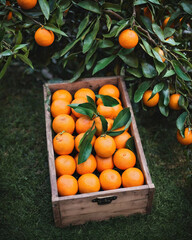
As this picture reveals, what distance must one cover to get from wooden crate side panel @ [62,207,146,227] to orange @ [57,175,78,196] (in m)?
0.16

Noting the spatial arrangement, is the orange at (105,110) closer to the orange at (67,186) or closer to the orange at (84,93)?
the orange at (84,93)

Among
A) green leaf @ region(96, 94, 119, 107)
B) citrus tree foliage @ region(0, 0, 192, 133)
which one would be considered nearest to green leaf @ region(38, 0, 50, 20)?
citrus tree foliage @ region(0, 0, 192, 133)

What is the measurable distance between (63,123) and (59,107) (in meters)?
0.14

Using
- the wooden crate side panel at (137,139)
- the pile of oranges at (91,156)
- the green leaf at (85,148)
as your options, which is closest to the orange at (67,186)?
the pile of oranges at (91,156)

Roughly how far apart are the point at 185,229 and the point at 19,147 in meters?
1.21

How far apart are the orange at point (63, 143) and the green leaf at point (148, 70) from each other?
59 centimetres

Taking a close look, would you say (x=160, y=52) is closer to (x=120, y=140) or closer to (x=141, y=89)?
(x=141, y=89)

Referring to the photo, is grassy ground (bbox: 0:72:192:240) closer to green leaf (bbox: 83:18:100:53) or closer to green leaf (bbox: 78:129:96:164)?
green leaf (bbox: 78:129:96:164)

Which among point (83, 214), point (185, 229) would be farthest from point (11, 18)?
point (185, 229)

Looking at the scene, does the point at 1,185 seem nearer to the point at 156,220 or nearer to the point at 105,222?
the point at 105,222

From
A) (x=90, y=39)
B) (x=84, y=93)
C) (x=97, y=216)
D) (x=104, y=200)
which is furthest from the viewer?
(x=84, y=93)

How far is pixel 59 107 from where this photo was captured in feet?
5.80

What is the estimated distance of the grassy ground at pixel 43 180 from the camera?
1.64 m

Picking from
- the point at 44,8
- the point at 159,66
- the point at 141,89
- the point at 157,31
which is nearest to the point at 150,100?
the point at 141,89
